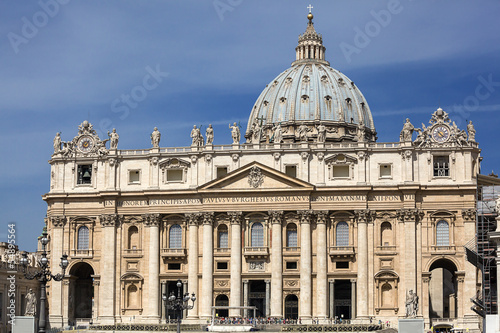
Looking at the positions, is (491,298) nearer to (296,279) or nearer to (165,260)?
(296,279)

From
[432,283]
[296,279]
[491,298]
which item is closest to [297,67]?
[432,283]

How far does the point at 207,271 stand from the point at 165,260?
15.7 feet

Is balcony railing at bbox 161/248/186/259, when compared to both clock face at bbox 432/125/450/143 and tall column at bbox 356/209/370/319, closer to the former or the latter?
tall column at bbox 356/209/370/319

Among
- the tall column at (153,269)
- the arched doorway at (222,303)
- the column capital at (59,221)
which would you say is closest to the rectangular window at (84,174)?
the column capital at (59,221)

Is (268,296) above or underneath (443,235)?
underneath

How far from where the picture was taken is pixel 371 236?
95875 millimetres

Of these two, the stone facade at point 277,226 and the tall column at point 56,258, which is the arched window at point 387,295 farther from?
the tall column at point 56,258

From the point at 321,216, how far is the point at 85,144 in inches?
1053

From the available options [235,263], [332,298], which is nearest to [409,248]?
[332,298]

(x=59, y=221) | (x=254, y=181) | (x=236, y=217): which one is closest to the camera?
(x=236, y=217)

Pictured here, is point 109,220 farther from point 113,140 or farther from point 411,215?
point 411,215

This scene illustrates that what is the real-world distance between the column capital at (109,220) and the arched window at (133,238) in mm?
1618

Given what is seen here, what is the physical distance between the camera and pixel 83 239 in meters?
102

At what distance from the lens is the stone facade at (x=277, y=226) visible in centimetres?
9500
